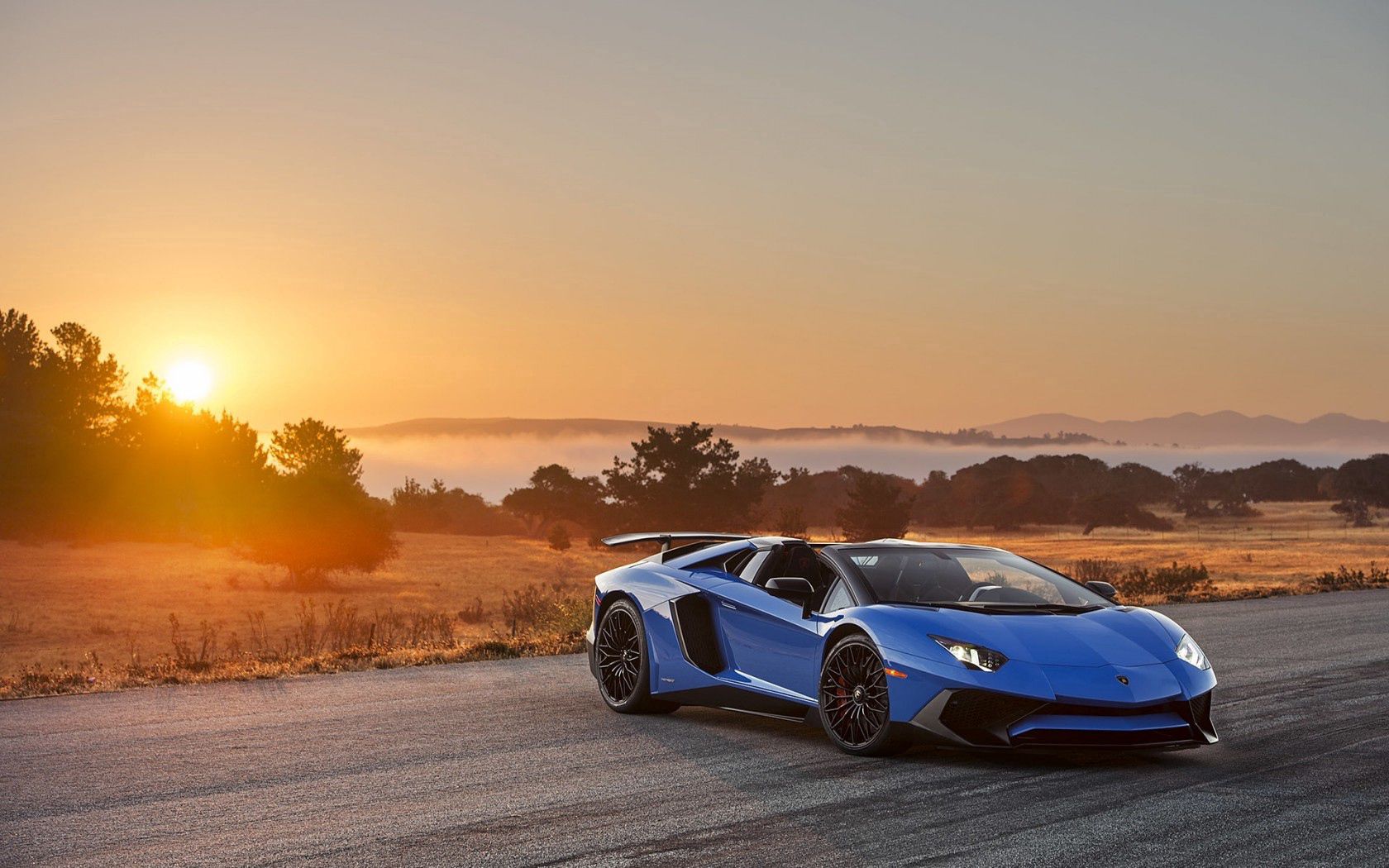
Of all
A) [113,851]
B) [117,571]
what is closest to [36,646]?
[117,571]

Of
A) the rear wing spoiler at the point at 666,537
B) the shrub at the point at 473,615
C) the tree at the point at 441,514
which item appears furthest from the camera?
the tree at the point at 441,514

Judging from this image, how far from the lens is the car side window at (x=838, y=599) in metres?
8.99

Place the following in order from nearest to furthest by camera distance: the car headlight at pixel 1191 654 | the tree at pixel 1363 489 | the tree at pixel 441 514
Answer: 1. the car headlight at pixel 1191 654
2. the tree at pixel 1363 489
3. the tree at pixel 441 514

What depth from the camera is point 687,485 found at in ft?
252

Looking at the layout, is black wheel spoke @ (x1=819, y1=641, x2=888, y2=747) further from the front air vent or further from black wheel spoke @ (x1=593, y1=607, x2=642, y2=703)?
black wheel spoke @ (x1=593, y1=607, x2=642, y2=703)

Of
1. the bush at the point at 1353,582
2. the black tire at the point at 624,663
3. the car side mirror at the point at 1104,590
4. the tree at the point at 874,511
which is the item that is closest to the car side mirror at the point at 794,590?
the black tire at the point at 624,663

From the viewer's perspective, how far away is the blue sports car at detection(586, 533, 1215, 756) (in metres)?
7.96

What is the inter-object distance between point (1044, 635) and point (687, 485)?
225ft

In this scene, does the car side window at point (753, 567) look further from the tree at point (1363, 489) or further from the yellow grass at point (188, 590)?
the tree at point (1363, 489)

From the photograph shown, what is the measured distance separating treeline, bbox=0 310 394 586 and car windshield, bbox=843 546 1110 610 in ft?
199

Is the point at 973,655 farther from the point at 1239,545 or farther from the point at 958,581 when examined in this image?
the point at 1239,545

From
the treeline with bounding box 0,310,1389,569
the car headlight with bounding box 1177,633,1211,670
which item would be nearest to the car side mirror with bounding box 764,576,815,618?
the car headlight with bounding box 1177,633,1211,670

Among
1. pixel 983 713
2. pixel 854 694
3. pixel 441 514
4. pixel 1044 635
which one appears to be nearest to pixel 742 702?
pixel 854 694

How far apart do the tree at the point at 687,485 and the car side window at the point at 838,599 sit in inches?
2569
